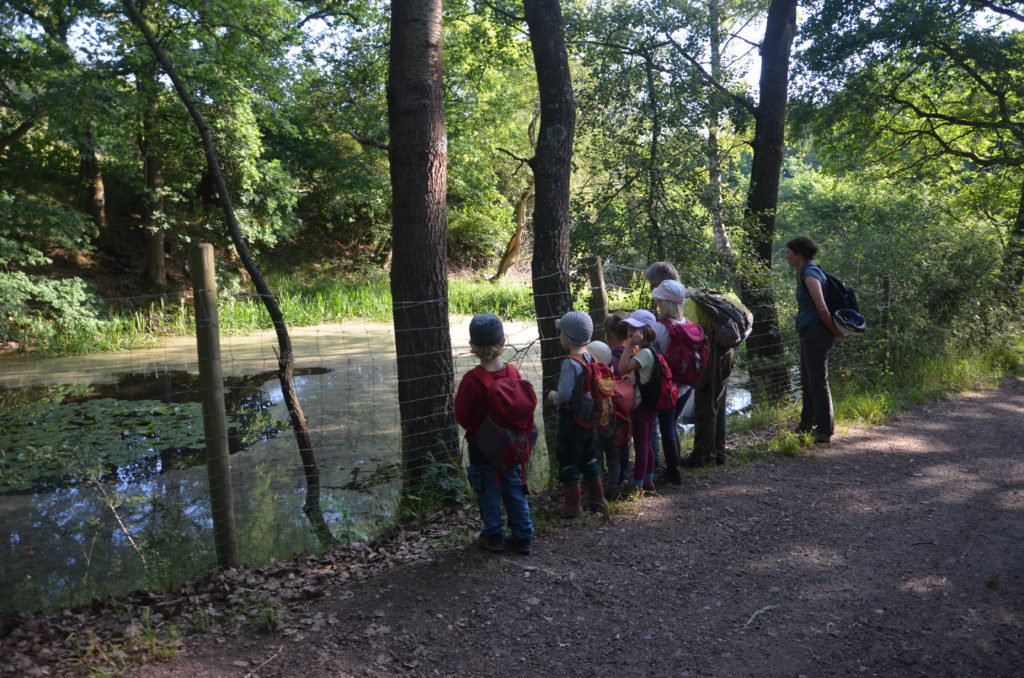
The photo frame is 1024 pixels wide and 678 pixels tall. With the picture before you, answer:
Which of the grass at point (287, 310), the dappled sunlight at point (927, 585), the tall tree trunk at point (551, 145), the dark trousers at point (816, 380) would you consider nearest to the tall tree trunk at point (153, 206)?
the grass at point (287, 310)

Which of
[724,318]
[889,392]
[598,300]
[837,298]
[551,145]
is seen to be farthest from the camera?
[889,392]

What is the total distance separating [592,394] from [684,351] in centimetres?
114

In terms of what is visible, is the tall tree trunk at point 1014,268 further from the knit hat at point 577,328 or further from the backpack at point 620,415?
the knit hat at point 577,328

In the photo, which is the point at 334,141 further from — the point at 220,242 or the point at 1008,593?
the point at 1008,593

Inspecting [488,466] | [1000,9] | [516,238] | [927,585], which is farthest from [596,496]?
[516,238]

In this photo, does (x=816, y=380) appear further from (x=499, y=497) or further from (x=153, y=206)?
(x=153, y=206)

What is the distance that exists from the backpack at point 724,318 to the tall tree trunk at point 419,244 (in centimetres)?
196

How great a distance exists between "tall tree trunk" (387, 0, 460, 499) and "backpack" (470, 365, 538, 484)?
4.09 feet

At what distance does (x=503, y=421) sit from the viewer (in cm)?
409

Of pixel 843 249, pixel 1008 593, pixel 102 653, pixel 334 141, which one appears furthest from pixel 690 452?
pixel 334 141

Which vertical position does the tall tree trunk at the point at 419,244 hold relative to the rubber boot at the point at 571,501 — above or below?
Result: above

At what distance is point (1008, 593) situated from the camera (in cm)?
386

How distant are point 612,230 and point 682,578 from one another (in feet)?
19.0

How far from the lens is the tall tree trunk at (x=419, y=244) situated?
5301mm
